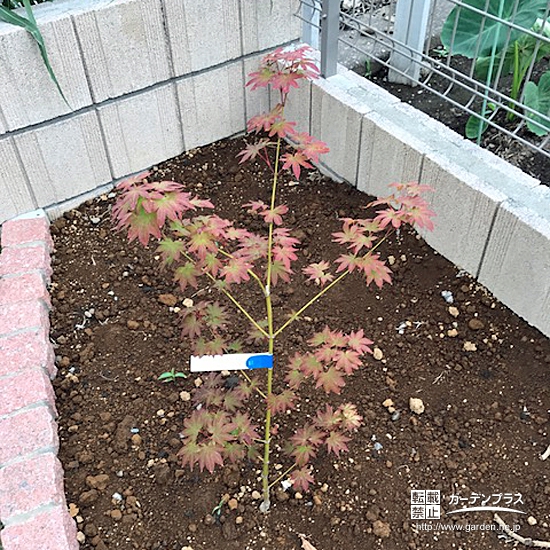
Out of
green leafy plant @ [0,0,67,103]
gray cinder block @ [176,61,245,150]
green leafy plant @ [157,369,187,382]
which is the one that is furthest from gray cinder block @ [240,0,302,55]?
green leafy plant @ [157,369,187,382]

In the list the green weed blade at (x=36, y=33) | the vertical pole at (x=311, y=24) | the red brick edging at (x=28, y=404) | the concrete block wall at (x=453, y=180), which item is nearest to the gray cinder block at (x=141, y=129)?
the green weed blade at (x=36, y=33)

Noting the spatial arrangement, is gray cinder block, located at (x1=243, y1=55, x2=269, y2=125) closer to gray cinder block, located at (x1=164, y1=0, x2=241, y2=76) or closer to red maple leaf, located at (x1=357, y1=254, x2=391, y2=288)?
gray cinder block, located at (x1=164, y1=0, x2=241, y2=76)

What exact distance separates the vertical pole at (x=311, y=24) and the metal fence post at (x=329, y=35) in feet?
0.58

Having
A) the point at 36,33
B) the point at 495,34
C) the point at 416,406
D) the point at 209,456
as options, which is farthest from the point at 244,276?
the point at 495,34

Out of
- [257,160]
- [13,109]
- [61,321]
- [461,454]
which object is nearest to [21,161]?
[13,109]

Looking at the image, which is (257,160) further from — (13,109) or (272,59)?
(13,109)

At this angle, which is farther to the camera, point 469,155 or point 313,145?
point 469,155

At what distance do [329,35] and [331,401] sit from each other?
1.55 m

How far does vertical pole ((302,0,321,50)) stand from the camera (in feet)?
9.58

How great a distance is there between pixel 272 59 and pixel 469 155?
89cm

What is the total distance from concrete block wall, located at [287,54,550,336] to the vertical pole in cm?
28

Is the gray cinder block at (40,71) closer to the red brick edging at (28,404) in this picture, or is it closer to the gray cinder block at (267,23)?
the red brick edging at (28,404)

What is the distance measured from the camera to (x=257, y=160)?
118 inches

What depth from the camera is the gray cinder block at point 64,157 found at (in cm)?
252
